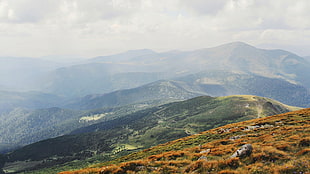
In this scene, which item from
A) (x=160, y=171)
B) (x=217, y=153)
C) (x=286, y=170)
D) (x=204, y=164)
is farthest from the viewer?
(x=217, y=153)

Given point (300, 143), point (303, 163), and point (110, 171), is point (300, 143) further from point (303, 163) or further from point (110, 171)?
point (110, 171)

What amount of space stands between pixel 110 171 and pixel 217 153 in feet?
49.0

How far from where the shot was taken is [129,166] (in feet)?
79.5

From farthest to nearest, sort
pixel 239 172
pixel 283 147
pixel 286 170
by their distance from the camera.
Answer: pixel 283 147, pixel 239 172, pixel 286 170

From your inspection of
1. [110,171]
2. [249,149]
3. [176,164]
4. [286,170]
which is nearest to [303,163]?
[286,170]

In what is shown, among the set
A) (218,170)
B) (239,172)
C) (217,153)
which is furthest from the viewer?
(217,153)

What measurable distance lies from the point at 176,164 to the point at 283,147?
14.1 m

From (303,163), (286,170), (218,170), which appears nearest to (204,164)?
(218,170)

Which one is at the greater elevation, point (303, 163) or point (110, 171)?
point (303, 163)

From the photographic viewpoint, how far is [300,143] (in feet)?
80.0

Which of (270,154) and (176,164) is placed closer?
(270,154)

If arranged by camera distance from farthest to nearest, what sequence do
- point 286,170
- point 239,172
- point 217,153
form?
point 217,153
point 239,172
point 286,170

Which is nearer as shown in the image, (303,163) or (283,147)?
(303,163)

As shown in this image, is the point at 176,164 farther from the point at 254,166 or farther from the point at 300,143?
the point at 300,143
